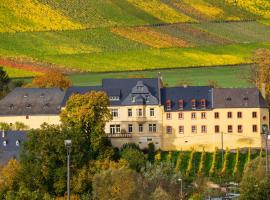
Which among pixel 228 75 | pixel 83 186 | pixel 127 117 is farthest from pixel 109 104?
pixel 228 75

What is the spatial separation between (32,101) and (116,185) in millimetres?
44705

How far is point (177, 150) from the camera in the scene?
5802 inches

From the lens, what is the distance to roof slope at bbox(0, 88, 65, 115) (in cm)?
15562

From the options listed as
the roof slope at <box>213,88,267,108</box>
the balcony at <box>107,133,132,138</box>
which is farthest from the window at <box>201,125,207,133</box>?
the balcony at <box>107,133,132,138</box>

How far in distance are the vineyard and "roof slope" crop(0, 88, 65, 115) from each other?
1557 centimetres

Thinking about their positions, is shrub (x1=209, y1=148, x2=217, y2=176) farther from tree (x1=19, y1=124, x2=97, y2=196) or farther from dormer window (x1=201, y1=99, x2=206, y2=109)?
tree (x1=19, y1=124, x2=97, y2=196)

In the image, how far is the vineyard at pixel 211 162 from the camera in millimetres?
135625

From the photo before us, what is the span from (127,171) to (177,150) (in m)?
32.0

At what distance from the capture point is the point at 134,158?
432 feet

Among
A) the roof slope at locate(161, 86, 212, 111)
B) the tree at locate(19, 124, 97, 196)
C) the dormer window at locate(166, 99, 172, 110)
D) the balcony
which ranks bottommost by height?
the tree at locate(19, 124, 97, 196)

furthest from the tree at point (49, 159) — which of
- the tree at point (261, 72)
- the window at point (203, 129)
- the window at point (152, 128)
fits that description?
the tree at point (261, 72)

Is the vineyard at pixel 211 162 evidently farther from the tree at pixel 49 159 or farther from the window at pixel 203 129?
the tree at pixel 49 159

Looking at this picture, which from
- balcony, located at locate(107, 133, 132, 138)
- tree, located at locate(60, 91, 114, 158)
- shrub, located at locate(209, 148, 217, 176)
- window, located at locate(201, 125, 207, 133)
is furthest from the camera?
window, located at locate(201, 125, 207, 133)

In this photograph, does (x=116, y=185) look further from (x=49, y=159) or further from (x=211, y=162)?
(x=211, y=162)
